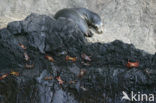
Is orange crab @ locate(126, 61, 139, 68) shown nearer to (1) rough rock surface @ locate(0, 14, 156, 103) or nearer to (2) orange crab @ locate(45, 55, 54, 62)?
(1) rough rock surface @ locate(0, 14, 156, 103)

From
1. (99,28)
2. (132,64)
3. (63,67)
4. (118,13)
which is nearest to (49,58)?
(63,67)

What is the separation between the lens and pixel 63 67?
480 cm

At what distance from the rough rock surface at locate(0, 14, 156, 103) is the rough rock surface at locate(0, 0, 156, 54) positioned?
3.08 m

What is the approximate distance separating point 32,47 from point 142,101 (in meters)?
2.10

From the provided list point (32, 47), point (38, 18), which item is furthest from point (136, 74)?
point (38, 18)

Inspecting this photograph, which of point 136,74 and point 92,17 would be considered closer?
point 136,74

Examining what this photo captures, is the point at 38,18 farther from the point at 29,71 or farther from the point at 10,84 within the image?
the point at 10,84

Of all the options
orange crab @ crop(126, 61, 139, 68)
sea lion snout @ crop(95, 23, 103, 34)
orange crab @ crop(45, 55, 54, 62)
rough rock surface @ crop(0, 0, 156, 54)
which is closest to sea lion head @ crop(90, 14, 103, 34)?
sea lion snout @ crop(95, 23, 103, 34)

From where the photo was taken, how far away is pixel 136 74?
4.48 meters

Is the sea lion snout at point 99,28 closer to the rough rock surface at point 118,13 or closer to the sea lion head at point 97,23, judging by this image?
the sea lion head at point 97,23

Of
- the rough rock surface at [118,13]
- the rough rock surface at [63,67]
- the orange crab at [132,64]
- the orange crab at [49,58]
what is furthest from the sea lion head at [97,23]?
the orange crab at [132,64]

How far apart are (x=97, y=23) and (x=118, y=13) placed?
1179 mm

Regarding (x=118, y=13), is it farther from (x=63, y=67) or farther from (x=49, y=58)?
(x=63, y=67)

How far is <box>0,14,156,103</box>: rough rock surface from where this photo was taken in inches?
172
